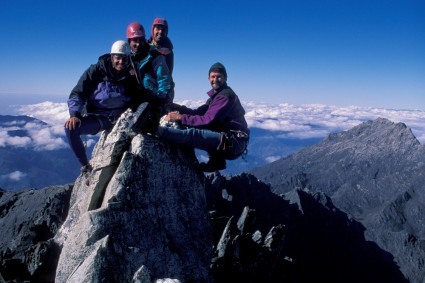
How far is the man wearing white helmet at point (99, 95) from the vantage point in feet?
50.3

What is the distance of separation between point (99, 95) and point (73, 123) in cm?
184

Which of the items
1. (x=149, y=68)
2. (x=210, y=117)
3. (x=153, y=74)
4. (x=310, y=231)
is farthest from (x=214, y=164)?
(x=310, y=231)

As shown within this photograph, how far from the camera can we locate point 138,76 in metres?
16.1

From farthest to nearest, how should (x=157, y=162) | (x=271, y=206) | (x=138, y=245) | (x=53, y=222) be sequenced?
(x=271, y=206) < (x=53, y=222) < (x=157, y=162) < (x=138, y=245)

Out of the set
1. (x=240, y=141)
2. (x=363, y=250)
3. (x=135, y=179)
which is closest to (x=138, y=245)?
(x=135, y=179)

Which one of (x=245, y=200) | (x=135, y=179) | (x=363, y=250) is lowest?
(x=363, y=250)

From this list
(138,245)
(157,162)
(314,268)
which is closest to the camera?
(138,245)

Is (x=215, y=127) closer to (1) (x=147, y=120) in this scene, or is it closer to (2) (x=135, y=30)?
(1) (x=147, y=120)

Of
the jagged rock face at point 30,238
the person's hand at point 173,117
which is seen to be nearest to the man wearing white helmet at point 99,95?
the person's hand at point 173,117

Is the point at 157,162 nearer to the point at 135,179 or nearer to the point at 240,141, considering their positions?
the point at 135,179

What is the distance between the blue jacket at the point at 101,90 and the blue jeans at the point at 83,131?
36cm

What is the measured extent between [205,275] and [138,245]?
4.30 meters

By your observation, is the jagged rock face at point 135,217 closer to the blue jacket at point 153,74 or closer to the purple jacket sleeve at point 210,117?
the blue jacket at point 153,74

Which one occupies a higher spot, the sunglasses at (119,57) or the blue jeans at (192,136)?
the sunglasses at (119,57)
